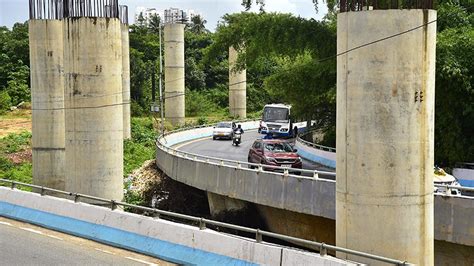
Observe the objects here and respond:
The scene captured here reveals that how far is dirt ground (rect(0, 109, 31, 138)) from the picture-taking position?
51.6 m

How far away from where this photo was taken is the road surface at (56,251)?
45.4ft

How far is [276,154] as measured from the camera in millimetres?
25719

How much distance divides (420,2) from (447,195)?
5.95 meters

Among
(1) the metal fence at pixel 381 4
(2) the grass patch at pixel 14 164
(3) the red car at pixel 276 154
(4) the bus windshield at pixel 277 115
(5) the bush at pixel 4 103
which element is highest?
(1) the metal fence at pixel 381 4

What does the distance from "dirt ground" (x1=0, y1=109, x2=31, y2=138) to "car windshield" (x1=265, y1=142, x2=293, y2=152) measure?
2948 centimetres

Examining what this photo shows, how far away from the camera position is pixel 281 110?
4691 centimetres

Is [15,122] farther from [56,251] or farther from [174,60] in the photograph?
[56,251]

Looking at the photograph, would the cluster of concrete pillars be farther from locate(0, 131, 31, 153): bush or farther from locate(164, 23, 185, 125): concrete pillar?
locate(164, 23, 185, 125): concrete pillar

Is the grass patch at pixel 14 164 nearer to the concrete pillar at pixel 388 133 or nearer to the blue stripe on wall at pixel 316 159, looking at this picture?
the blue stripe on wall at pixel 316 159

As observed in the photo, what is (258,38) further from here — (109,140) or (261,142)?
(109,140)

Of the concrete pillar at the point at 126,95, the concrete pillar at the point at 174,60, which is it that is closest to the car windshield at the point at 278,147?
the concrete pillar at the point at 126,95

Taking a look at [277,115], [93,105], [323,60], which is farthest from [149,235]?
[277,115]

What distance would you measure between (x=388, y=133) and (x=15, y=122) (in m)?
50.7

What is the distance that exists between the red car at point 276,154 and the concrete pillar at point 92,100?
660 centimetres
